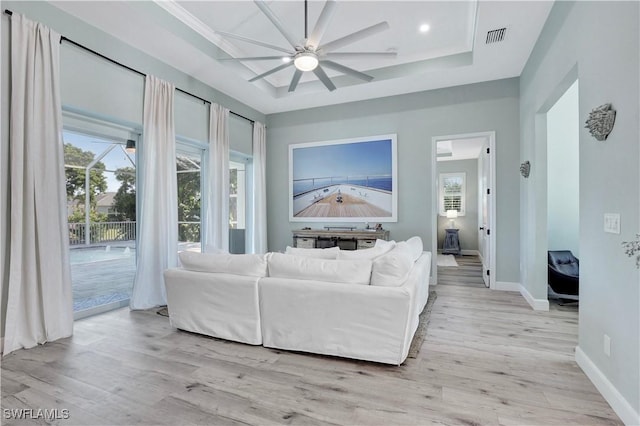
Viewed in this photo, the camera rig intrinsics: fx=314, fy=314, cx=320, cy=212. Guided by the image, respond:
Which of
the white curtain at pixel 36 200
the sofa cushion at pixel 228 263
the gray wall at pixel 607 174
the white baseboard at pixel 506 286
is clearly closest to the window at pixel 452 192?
the white baseboard at pixel 506 286

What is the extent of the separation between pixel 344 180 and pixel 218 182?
2275mm

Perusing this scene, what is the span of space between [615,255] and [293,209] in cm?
500

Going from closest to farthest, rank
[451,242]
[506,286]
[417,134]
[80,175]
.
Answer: [80,175] < [506,286] < [417,134] < [451,242]

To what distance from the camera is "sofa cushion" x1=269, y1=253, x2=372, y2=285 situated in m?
2.52

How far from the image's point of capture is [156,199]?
159 inches

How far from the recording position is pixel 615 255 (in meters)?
1.93

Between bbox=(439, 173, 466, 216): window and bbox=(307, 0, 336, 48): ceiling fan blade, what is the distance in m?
7.45

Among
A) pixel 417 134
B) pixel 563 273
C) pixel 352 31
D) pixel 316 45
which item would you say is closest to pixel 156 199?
pixel 316 45

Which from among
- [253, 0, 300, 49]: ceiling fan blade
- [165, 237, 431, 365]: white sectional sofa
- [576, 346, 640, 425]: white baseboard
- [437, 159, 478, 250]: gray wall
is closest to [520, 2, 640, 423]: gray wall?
[576, 346, 640, 425]: white baseboard

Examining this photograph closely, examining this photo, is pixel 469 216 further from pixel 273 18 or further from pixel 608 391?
pixel 273 18

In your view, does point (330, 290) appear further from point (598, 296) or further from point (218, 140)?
point (218, 140)

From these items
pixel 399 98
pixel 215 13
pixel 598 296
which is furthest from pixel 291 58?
pixel 598 296

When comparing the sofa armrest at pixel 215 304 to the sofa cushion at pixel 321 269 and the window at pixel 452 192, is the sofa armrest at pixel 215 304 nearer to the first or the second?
the sofa cushion at pixel 321 269

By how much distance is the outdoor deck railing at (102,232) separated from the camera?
3.57m
